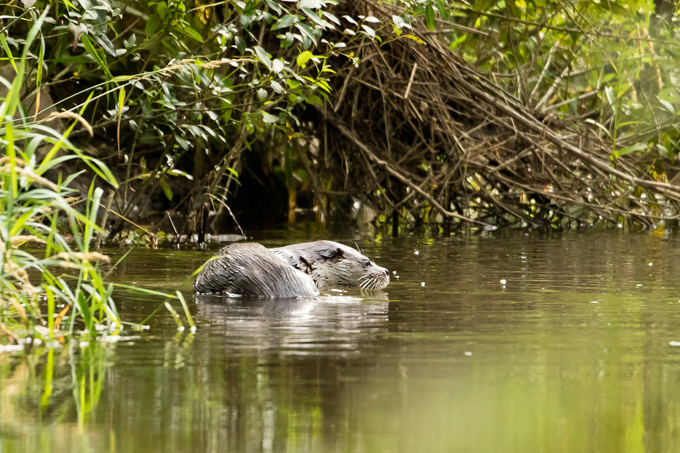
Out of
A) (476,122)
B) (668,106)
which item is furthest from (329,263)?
(668,106)

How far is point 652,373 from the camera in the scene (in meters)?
2.73

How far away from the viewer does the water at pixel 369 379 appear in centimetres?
203

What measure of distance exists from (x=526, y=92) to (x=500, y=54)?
0.57 meters

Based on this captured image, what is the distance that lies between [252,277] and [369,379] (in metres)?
2.19

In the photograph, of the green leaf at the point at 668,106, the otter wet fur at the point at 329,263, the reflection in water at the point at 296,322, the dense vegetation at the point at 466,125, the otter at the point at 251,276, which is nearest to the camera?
the reflection in water at the point at 296,322

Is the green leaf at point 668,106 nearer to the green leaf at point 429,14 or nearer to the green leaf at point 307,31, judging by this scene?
the green leaf at point 429,14

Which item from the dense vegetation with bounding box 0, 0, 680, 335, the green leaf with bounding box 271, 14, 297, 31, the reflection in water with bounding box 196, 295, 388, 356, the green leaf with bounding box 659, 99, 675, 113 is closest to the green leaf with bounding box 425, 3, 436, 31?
the dense vegetation with bounding box 0, 0, 680, 335

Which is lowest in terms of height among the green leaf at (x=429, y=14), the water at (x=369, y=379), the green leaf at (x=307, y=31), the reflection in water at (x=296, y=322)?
the water at (x=369, y=379)

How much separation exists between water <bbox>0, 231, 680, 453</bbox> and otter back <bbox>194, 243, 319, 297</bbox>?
213 mm

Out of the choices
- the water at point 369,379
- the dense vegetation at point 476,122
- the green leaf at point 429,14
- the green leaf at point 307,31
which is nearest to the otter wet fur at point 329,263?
the water at point 369,379

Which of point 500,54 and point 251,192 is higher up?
A: point 500,54

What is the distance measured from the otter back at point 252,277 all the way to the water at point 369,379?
0.21m

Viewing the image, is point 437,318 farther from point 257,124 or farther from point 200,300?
point 257,124

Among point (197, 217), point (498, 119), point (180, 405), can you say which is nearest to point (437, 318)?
point (180, 405)
